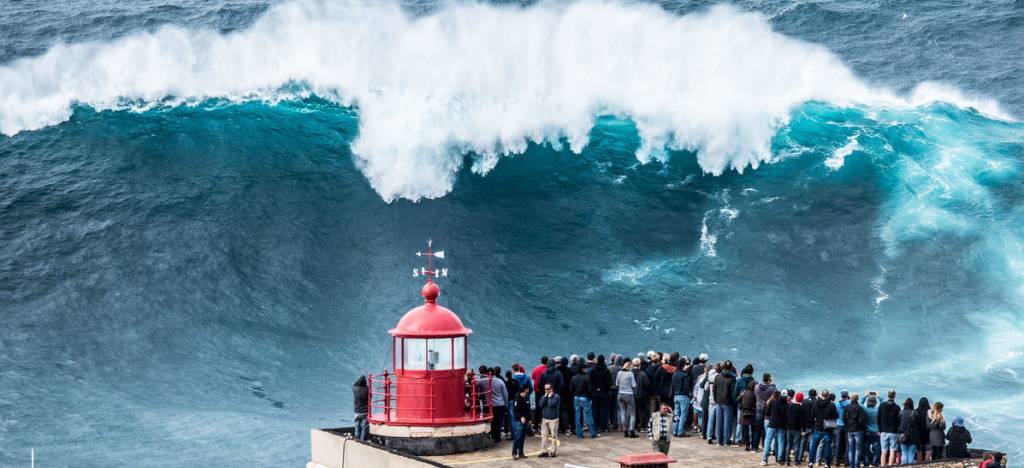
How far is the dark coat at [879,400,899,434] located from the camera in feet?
73.4

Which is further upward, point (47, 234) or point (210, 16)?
point (210, 16)

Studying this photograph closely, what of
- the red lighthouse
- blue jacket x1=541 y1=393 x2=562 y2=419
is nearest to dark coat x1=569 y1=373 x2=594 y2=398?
blue jacket x1=541 y1=393 x2=562 y2=419

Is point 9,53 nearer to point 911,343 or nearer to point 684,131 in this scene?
point 684,131

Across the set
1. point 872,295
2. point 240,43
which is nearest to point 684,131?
point 872,295

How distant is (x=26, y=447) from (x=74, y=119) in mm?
14825

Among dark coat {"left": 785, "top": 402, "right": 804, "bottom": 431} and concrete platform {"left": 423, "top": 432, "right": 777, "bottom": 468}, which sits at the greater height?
dark coat {"left": 785, "top": 402, "right": 804, "bottom": 431}

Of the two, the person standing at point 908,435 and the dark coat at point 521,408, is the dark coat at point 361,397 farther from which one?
the person standing at point 908,435

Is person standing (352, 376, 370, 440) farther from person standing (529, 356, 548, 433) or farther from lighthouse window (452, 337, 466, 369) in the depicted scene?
person standing (529, 356, 548, 433)

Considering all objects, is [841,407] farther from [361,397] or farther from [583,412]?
[361,397]

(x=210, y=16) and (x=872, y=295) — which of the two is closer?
(x=872, y=295)

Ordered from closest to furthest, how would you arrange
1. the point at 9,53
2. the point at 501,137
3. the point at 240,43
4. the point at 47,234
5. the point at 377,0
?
the point at 47,234
the point at 501,137
the point at 240,43
the point at 9,53
the point at 377,0

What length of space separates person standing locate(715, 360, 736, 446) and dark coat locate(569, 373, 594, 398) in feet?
6.11

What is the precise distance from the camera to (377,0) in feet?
163

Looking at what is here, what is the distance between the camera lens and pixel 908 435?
22.4 m
